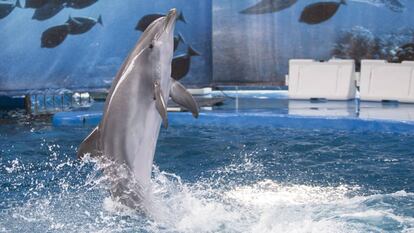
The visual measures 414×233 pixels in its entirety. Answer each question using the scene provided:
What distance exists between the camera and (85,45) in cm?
1139

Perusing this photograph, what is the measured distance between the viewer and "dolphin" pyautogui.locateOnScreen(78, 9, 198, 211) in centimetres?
425

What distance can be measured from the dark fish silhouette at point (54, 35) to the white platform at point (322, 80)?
3468 mm

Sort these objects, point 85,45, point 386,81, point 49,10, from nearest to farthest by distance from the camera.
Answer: point 386,81 → point 49,10 → point 85,45

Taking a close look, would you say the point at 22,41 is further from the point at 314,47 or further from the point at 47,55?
the point at 314,47

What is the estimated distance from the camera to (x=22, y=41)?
11133mm

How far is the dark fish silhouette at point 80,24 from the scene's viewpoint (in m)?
11.3

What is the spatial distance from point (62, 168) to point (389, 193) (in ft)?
10.4

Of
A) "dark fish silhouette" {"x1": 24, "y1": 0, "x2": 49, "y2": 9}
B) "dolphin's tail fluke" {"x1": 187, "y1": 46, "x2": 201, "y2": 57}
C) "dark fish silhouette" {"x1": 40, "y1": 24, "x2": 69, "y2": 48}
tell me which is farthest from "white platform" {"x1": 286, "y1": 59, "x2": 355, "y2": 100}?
"dark fish silhouette" {"x1": 24, "y1": 0, "x2": 49, "y2": 9}

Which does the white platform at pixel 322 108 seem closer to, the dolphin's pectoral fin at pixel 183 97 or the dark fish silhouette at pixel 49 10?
the dark fish silhouette at pixel 49 10

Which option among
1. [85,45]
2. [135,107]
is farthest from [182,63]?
[135,107]

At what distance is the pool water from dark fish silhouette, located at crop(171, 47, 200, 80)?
1.99 metres

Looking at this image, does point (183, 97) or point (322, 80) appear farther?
point (322, 80)

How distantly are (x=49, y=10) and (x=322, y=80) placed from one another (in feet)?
13.8

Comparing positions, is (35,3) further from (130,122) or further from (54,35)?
(130,122)
